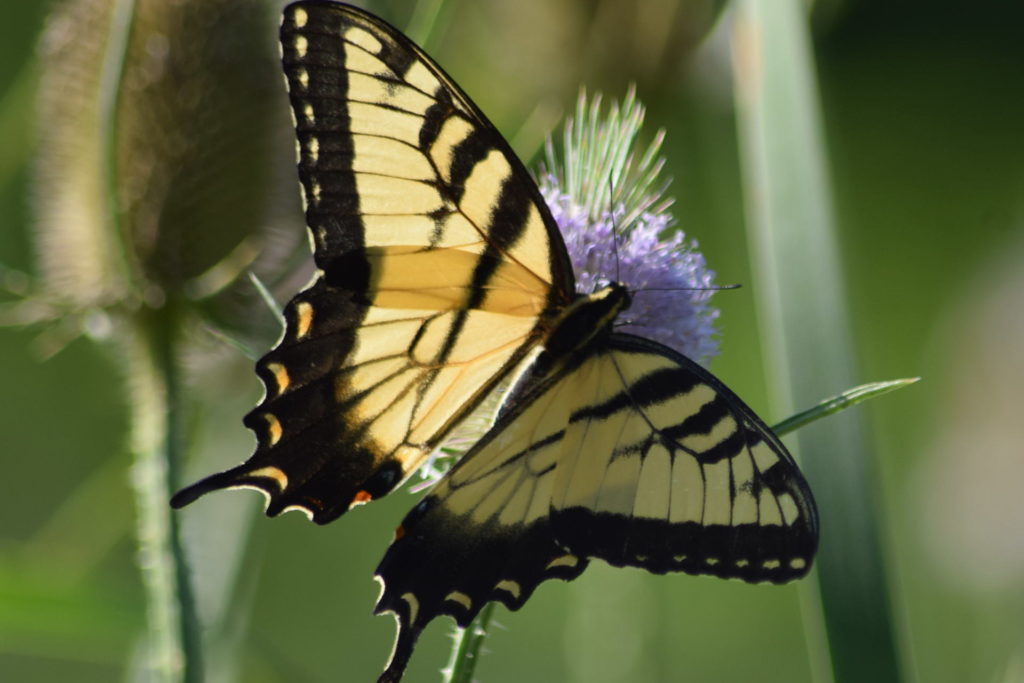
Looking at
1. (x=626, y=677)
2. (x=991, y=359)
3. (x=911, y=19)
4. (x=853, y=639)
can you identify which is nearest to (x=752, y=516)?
(x=853, y=639)

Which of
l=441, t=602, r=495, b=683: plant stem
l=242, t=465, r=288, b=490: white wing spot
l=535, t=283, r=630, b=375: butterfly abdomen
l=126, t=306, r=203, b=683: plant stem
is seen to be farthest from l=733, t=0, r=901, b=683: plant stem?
l=126, t=306, r=203, b=683: plant stem

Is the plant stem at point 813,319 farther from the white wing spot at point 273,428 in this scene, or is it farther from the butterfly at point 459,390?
the white wing spot at point 273,428

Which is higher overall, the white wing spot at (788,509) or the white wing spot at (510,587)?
the white wing spot at (788,509)

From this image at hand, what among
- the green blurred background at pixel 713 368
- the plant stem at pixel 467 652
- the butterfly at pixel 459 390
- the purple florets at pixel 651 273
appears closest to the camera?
the plant stem at pixel 467 652

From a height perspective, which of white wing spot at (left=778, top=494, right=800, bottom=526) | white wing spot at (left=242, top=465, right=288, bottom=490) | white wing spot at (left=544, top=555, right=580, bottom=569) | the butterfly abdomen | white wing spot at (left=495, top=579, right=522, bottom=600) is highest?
the butterfly abdomen

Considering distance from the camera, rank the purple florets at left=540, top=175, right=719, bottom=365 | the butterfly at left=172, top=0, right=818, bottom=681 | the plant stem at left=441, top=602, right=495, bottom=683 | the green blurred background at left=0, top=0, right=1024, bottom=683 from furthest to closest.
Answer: the green blurred background at left=0, top=0, right=1024, bottom=683
the purple florets at left=540, top=175, right=719, bottom=365
the butterfly at left=172, top=0, right=818, bottom=681
the plant stem at left=441, top=602, right=495, bottom=683

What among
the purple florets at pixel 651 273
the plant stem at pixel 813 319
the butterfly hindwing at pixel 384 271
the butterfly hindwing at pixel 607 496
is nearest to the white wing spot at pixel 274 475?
the butterfly hindwing at pixel 384 271

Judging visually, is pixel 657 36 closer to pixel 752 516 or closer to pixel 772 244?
pixel 772 244

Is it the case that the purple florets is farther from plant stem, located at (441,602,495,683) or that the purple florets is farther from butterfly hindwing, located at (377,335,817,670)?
plant stem, located at (441,602,495,683)
